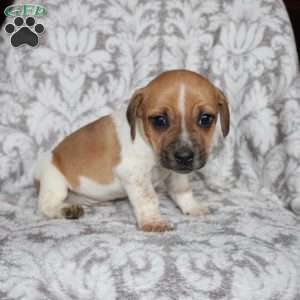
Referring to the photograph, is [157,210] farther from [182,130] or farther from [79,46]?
[79,46]

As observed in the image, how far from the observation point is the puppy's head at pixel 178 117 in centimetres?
263

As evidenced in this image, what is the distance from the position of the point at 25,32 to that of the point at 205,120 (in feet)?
5.34

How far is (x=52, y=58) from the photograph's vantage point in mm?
3729

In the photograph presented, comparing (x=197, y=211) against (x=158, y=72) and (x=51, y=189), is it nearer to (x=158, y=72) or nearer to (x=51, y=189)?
(x=51, y=189)

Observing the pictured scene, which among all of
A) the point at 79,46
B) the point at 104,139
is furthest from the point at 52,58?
the point at 104,139

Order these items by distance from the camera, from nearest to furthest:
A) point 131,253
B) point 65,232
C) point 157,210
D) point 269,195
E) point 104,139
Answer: point 131,253, point 65,232, point 157,210, point 104,139, point 269,195

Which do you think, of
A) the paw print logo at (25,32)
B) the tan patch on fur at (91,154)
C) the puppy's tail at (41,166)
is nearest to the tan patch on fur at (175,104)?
the tan patch on fur at (91,154)

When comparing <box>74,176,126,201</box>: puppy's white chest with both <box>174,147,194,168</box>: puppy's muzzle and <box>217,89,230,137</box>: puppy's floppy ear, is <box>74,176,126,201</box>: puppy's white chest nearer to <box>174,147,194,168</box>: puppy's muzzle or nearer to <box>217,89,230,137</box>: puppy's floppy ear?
<box>174,147,194,168</box>: puppy's muzzle

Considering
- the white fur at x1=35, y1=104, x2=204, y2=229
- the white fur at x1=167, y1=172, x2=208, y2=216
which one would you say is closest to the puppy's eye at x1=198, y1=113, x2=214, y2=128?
the white fur at x1=35, y1=104, x2=204, y2=229

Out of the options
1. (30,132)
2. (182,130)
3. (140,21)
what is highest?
(140,21)

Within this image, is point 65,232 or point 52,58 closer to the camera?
point 65,232

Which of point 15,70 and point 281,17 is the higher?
point 281,17

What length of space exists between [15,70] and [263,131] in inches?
69.3

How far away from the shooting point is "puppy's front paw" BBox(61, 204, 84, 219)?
9.78 ft
